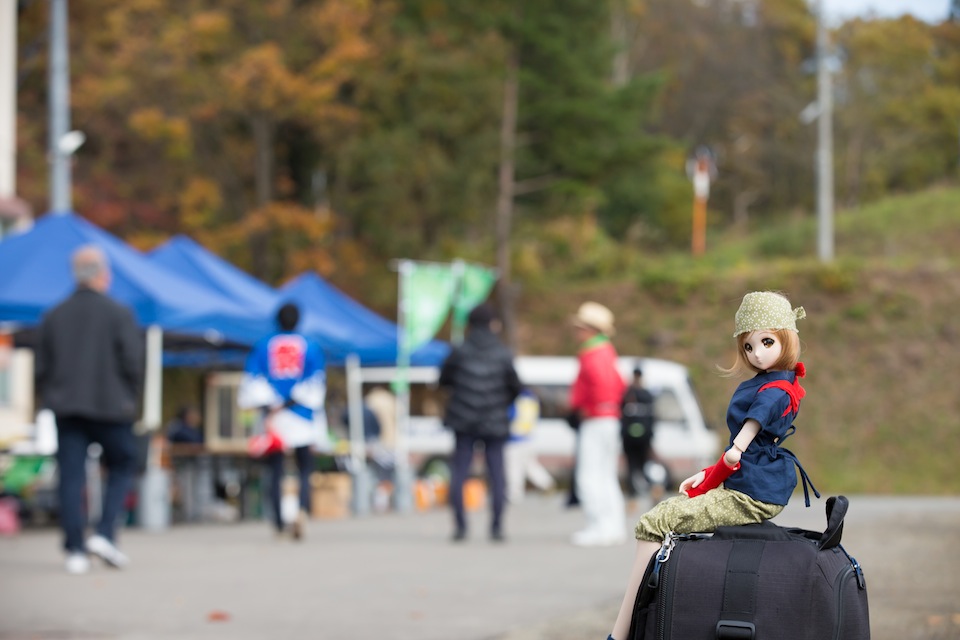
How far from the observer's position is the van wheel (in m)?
27.9

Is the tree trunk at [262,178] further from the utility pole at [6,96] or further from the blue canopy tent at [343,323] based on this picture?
the blue canopy tent at [343,323]

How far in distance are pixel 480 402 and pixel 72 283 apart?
14.6 ft

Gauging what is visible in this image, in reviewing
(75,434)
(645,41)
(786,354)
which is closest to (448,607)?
(75,434)

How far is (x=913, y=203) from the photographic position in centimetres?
4462

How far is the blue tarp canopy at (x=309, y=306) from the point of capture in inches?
713

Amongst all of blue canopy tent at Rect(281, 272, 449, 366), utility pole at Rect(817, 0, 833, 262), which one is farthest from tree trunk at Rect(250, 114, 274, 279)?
blue canopy tent at Rect(281, 272, 449, 366)

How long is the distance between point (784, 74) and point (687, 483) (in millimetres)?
56212

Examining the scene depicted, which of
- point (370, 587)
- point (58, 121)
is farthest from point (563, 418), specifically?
point (370, 587)

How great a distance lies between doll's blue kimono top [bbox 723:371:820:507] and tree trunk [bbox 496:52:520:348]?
3158 cm

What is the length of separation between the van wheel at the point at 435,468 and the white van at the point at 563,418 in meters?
0.15

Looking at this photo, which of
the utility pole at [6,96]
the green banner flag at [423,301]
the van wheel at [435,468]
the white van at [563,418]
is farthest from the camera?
the white van at [563,418]

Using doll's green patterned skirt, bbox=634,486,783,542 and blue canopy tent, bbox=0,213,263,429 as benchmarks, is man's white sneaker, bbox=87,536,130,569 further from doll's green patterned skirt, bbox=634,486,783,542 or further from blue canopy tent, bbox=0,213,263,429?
doll's green patterned skirt, bbox=634,486,783,542

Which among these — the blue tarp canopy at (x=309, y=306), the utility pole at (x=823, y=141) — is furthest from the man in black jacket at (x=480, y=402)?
the utility pole at (x=823, y=141)

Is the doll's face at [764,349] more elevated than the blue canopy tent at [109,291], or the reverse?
the blue canopy tent at [109,291]
